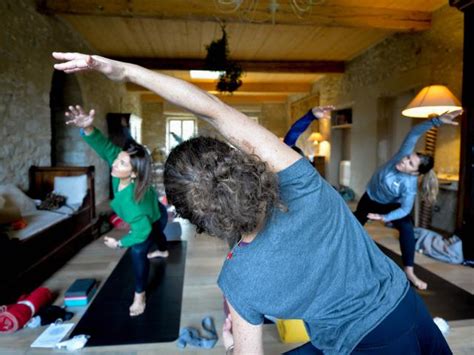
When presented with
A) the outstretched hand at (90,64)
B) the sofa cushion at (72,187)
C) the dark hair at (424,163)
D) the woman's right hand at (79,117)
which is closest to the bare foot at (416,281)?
the dark hair at (424,163)

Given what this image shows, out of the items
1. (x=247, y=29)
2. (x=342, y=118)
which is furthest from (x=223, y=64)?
(x=342, y=118)

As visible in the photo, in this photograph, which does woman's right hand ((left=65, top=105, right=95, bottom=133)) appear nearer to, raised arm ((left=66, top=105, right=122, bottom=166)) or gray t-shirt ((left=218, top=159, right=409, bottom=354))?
raised arm ((left=66, top=105, right=122, bottom=166))

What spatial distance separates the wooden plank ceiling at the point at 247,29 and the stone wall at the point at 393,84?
0.82ft

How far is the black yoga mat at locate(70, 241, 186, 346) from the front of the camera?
1.90 metres

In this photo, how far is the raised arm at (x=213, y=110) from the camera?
2.27 ft

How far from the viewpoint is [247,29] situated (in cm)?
488

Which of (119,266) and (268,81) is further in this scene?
(268,81)

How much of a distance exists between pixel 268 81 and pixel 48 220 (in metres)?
6.89

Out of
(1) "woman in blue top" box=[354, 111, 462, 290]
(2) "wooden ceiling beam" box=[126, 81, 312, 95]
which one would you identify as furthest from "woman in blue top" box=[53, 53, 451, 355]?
(2) "wooden ceiling beam" box=[126, 81, 312, 95]

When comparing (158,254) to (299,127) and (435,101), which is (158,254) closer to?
(299,127)

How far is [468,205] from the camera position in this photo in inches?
124

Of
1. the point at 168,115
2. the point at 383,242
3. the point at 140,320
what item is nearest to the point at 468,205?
the point at 383,242

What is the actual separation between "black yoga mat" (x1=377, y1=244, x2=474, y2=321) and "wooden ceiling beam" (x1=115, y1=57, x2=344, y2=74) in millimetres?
4890

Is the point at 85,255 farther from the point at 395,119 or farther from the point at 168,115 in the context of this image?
the point at 168,115
